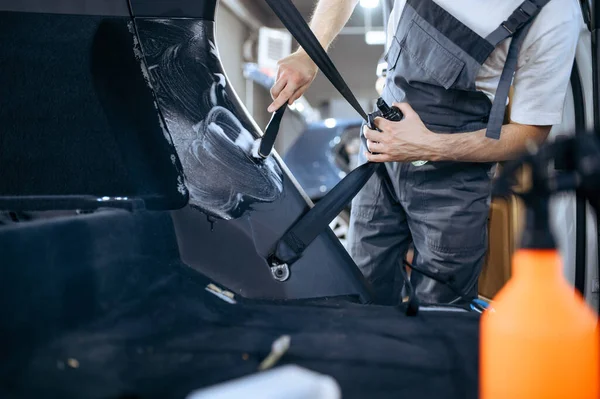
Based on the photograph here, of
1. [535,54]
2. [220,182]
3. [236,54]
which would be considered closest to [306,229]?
[220,182]

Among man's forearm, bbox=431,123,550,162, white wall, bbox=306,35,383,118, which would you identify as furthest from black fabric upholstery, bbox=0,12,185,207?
white wall, bbox=306,35,383,118

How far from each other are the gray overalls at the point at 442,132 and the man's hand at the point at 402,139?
61 mm

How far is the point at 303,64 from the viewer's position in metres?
1.10

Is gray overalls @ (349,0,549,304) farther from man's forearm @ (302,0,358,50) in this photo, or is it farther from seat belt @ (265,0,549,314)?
seat belt @ (265,0,549,314)

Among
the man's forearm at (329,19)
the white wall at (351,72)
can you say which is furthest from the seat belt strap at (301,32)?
the white wall at (351,72)

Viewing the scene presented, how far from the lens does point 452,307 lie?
795 millimetres

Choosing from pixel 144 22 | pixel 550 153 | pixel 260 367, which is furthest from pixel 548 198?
pixel 144 22

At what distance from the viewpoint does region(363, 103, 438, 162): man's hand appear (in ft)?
3.65

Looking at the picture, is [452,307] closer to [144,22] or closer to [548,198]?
[548,198]

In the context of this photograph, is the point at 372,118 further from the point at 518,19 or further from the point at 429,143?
the point at 518,19

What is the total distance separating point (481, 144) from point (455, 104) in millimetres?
102

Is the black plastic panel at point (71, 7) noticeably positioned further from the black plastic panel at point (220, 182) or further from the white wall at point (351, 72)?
the white wall at point (351, 72)

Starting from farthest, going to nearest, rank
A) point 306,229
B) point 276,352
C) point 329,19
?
point 329,19
point 306,229
point 276,352

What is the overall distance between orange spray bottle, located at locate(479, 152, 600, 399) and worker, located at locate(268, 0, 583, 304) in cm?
66
